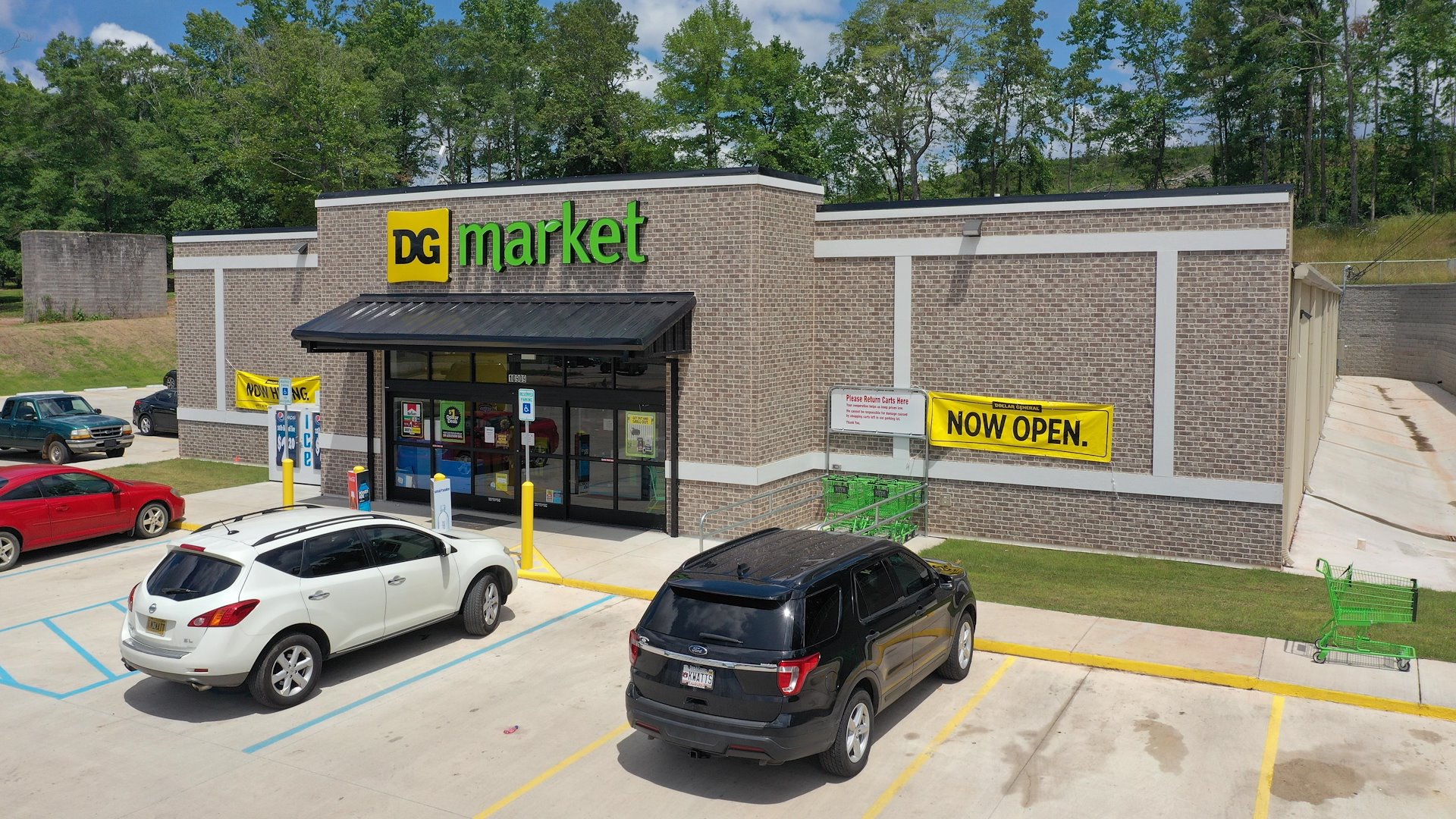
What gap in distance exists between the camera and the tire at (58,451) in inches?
1055

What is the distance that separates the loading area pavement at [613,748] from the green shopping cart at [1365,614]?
48 cm

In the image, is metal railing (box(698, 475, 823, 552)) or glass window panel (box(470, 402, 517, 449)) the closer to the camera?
metal railing (box(698, 475, 823, 552))

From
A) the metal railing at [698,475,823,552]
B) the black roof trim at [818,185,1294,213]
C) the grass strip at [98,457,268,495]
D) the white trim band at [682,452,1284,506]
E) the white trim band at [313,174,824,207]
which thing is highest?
the white trim band at [313,174,824,207]

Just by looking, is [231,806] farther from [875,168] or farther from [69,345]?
[875,168]

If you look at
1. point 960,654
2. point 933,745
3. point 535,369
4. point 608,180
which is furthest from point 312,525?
point 608,180

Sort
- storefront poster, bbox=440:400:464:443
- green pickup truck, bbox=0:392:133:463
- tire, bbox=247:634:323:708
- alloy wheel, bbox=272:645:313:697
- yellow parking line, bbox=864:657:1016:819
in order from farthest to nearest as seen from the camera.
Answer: green pickup truck, bbox=0:392:133:463, storefront poster, bbox=440:400:464:443, alloy wheel, bbox=272:645:313:697, tire, bbox=247:634:323:708, yellow parking line, bbox=864:657:1016:819

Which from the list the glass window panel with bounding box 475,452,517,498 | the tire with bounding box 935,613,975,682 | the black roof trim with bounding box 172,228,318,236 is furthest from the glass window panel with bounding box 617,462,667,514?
the black roof trim with bounding box 172,228,318,236

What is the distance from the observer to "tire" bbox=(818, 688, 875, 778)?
27.2 ft

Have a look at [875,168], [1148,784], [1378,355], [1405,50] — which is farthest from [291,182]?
[1405,50]

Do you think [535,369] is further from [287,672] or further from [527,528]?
[287,672]

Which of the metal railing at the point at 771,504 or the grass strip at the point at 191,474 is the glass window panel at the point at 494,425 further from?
the grass strip at the point at 191,474

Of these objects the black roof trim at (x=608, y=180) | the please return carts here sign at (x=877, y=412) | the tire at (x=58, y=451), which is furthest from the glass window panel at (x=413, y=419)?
the tire at (x=58, y=451)

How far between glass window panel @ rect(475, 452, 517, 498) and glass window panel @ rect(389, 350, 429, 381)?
1943 mm

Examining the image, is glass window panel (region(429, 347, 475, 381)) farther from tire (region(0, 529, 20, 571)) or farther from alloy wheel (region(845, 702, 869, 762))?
alloy wheel (region(845, 702, 869, 762))
